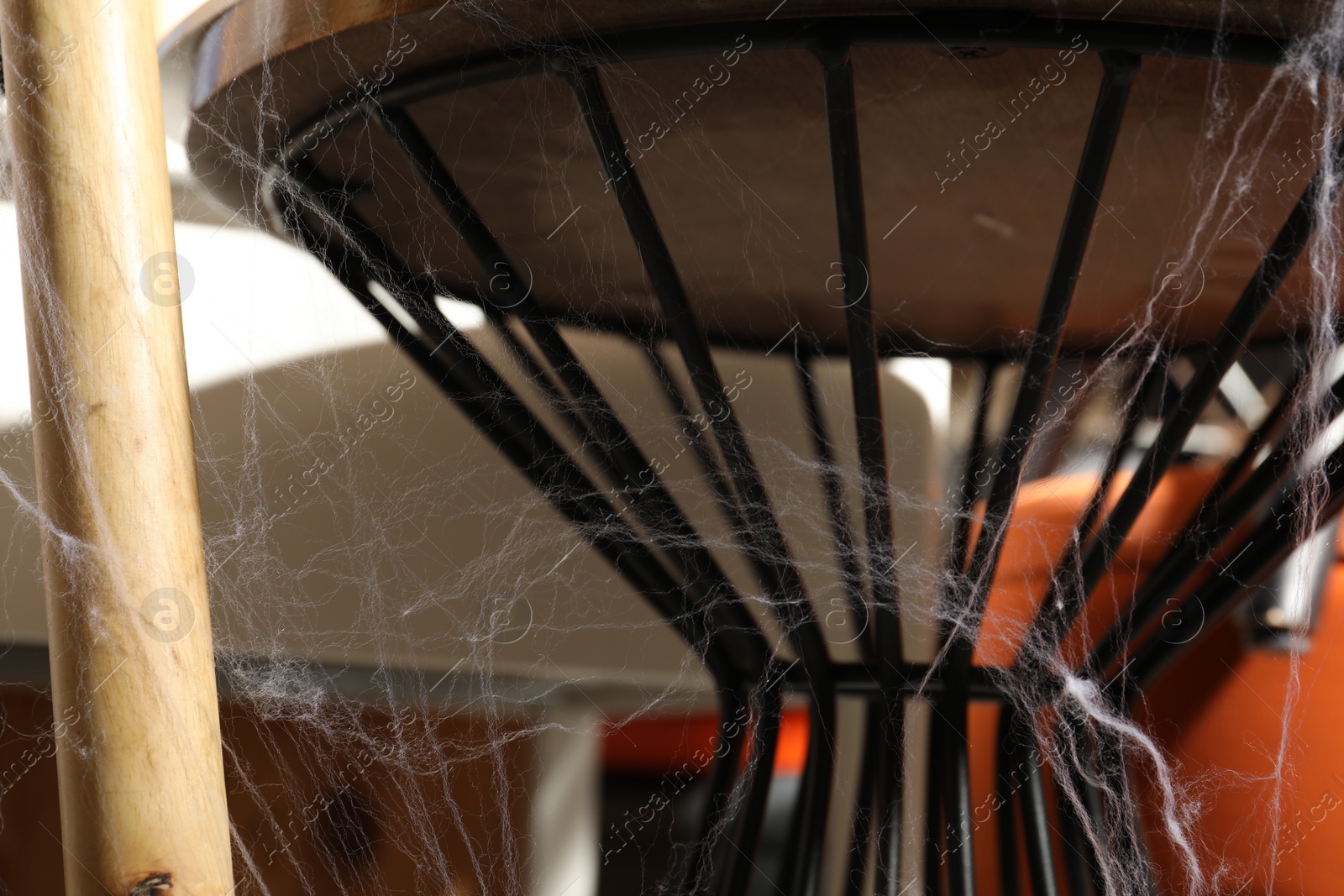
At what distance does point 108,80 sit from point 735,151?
7.6 inches

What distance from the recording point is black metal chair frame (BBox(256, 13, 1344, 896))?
0.23 meters

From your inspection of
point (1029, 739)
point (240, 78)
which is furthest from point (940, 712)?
point (240, 78)

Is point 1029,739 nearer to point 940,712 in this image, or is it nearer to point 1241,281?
point 940,712

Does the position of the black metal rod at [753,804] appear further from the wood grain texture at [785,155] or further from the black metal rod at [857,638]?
the wood grain texture at [785,155]

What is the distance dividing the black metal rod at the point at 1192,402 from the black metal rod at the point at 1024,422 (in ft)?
0.09

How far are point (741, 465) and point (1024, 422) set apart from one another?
107 mm

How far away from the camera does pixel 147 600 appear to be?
0.26 metres

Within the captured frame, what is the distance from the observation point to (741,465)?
36 centimetres

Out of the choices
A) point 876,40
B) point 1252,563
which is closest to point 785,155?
point 876,40

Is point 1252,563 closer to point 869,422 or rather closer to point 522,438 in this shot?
point 869,422

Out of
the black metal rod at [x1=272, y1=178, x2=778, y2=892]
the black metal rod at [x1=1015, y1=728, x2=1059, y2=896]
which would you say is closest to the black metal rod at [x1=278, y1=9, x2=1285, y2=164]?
the black metal rod at [x1=272, y1=178, x2=778, y2=892]

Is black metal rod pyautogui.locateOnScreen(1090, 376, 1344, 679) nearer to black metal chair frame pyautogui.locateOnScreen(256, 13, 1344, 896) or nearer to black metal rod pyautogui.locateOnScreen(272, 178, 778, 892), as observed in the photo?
black metal chair frame pyautogui.locateOnScreen(256, 13, 1344, 896)

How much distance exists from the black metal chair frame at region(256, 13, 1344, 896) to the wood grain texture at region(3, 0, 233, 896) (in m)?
0.06

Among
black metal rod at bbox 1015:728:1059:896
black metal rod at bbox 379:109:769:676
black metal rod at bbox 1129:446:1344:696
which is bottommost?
black metal rod at bbox 1015:728:1059:896
